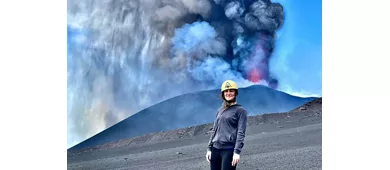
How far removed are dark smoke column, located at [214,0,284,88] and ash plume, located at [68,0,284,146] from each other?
10mm

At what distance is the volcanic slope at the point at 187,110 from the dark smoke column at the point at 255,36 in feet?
0.55

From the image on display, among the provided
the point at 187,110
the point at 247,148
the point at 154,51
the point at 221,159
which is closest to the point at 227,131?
the point at 221,159

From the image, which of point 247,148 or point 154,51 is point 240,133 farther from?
point 154,51

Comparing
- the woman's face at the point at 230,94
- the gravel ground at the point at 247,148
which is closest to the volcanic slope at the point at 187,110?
the gravel ground at the point at 247,148

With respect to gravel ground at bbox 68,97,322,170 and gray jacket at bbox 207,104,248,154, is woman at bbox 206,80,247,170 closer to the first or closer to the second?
gray jacket at bbox 207,104,248,154

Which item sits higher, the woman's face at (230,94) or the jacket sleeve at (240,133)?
the woman's face at (230,94)

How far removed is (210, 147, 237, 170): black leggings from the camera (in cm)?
332

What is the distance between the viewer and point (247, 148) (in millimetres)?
4965

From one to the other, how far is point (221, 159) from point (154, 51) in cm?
221

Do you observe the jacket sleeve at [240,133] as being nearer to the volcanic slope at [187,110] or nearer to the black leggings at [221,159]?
the black leggings at [221,159]

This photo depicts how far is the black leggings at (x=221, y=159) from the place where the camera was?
332 centimetres

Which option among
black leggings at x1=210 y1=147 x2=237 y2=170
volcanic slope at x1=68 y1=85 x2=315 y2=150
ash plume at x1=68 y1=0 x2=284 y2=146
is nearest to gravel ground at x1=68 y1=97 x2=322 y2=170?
volcanic slope at x1=68 y1=85 x2=315 y2=150
